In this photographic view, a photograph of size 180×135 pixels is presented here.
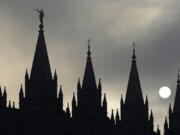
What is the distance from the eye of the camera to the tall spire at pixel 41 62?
642 feet

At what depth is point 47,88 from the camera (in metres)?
195

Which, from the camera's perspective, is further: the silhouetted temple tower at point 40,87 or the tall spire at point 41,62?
the tall spire at point 41,62

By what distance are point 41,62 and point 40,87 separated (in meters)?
3.56

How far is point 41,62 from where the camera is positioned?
644 feet

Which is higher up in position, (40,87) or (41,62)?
(41,62)

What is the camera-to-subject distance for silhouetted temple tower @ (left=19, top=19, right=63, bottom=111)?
194375 millimetres

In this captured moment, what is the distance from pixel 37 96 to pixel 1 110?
17.6m

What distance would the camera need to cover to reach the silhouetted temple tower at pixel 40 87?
638 feet

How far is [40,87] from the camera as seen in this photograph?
194875 mm

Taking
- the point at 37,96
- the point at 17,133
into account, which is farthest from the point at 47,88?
the point at 17,133

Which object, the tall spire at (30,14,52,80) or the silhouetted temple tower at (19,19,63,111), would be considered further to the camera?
the tall spire at (30,14,52,80)

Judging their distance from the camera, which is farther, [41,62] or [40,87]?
[41,62]

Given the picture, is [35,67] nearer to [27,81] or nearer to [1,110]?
[27,81]

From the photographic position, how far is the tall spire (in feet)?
642
